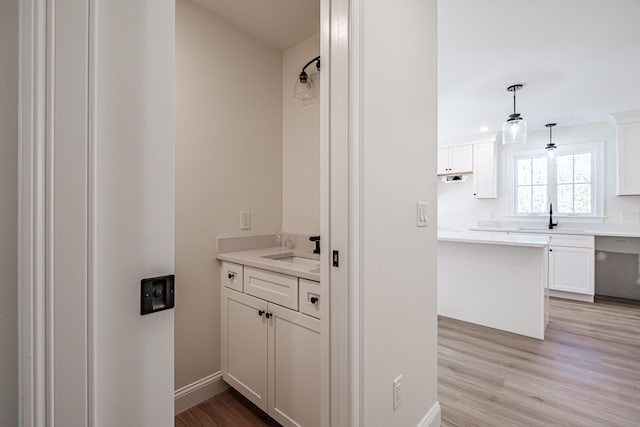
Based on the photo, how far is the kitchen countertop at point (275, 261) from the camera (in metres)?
1.45

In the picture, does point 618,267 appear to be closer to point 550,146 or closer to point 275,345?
point 550,146

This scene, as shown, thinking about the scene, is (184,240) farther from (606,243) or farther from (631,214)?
(631,214)

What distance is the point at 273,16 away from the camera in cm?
200

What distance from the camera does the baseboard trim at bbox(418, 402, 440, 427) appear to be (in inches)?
59.8

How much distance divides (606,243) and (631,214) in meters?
0.52

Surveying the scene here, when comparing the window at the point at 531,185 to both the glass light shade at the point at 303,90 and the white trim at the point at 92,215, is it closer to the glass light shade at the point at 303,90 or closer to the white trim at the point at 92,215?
the glass light shade at the point at 303,90

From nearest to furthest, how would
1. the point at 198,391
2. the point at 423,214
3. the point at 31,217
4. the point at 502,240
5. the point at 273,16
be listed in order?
the point at 31,217 < the point at 423,214 < the point at 198,391 < the point at 273,16 < the point at 502,240

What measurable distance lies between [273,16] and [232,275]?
175cm

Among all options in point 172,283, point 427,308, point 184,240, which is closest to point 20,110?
→ point 172,283

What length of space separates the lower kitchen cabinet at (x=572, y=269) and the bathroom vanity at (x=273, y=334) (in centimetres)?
394

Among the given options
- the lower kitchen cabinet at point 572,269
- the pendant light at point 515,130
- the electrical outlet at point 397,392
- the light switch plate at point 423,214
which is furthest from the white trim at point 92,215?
the lower kitchen cabinet at point 572,269

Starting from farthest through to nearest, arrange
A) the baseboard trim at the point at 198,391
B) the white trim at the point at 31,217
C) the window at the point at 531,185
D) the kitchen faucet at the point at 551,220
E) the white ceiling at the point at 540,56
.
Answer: the window at the point at 531,185 → the kitchen faucet at the point at 551,220 → the white ceiling at the point at 540,56 → the baseboard trim at the point at 198,391 → the white trim at the point at 31,217

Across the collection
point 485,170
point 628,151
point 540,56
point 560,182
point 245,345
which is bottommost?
point 245,345

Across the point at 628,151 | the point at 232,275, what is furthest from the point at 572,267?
the point at 232,275
